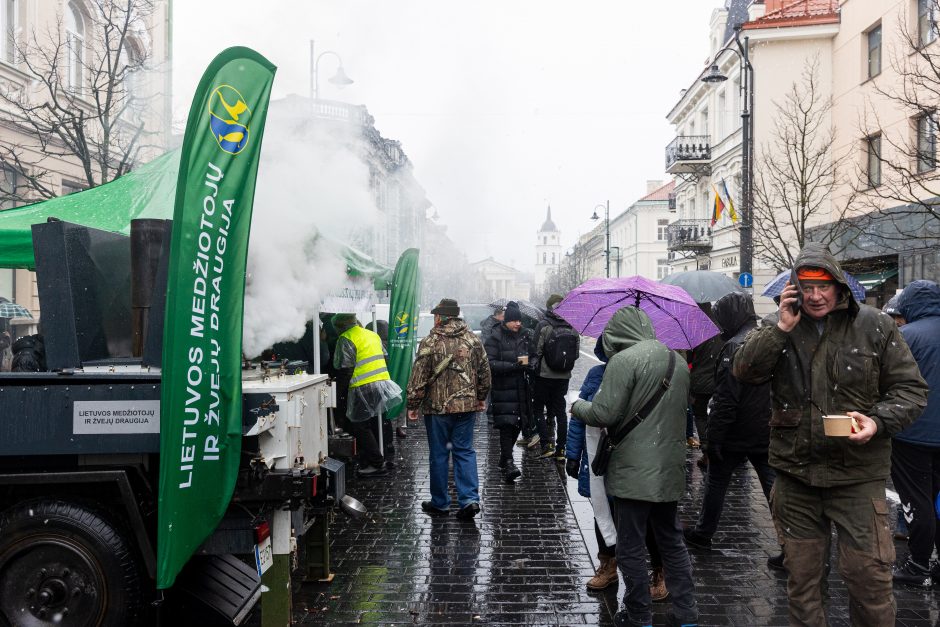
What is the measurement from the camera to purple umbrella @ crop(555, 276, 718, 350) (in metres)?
→ 5.12

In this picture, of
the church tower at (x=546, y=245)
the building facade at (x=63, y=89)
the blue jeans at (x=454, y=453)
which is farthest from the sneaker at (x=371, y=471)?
the church tower at (x=546, y=245)

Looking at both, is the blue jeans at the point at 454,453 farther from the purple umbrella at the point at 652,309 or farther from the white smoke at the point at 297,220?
the purple umbrella at the point at 652,309

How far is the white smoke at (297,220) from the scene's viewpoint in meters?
5.10

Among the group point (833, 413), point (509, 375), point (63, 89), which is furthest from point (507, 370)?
point (63, 89)

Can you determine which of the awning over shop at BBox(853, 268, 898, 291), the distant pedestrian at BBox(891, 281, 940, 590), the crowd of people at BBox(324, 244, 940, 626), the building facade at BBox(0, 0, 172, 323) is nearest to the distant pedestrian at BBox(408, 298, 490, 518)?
the crowd of people at BBox(324, 244, 940, 626)

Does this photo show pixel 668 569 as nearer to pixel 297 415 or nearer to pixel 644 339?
pixel 644 339

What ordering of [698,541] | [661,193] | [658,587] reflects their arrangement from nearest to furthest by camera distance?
[658,587], [698,541], [661,193]

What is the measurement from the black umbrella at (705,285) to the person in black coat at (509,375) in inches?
72.5

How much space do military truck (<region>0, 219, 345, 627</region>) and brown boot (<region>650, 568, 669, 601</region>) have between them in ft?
7.68

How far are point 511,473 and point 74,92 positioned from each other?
14.7m

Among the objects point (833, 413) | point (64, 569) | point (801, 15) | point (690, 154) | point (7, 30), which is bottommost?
point (64, 569)

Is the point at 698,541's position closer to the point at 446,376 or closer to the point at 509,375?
the point at 446,376

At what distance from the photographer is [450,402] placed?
649cm

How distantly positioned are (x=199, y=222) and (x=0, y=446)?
5.39 ft
